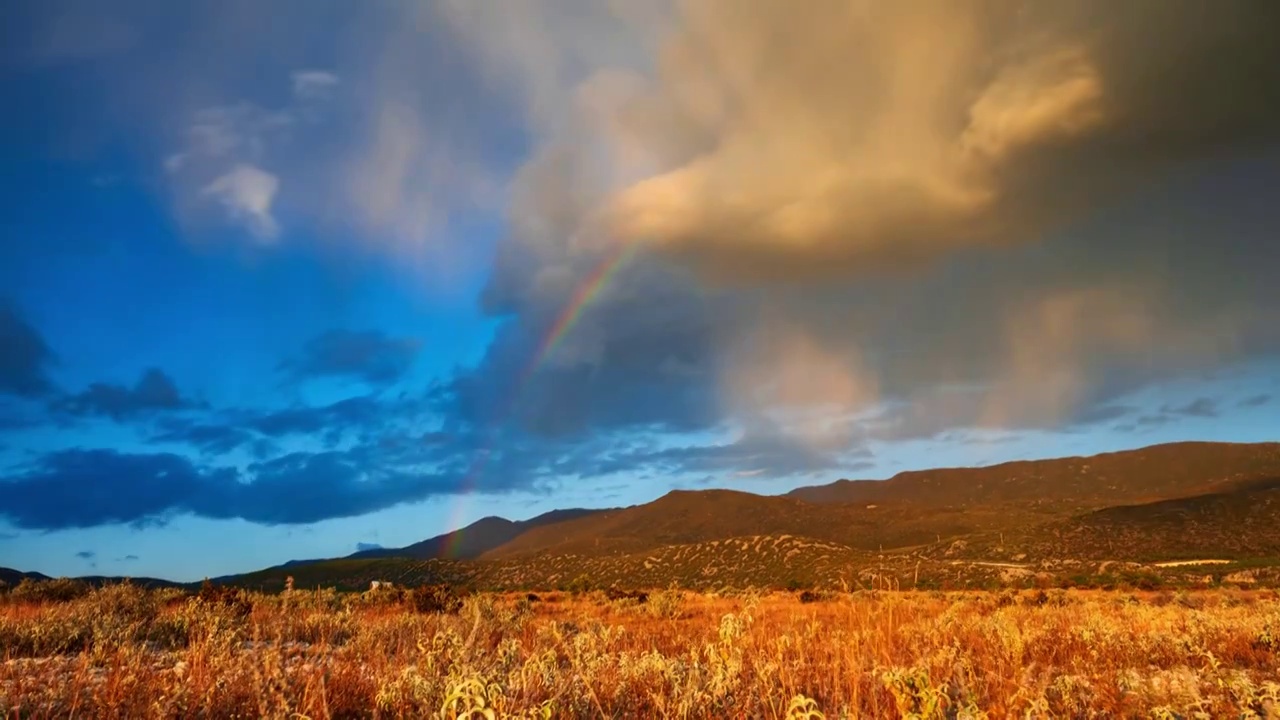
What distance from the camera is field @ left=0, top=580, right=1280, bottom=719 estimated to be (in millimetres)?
4629

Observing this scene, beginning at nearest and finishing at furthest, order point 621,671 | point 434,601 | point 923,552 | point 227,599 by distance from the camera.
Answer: point 621,671, point 227,599, point 434,601, point 923,552

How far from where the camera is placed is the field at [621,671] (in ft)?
15.2

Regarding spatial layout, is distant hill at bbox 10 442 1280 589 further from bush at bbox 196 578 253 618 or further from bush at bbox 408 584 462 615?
bush at bbox 196 578 253 618

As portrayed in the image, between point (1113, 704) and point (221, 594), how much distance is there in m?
16.1

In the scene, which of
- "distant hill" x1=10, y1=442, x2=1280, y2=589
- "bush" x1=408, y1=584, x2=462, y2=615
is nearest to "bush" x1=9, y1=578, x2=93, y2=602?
"bush" x1=408, y1=584, x2=462, y2=615

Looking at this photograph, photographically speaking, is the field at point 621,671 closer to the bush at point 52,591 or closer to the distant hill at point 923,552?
the bush at point 52,591

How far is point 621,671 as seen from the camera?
5980 mm

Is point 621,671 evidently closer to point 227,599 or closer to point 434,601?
point 227,599

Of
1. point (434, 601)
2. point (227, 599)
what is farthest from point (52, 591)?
point (434, 601)

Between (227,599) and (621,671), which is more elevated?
(227,599)

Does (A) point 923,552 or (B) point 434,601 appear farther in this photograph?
(A) point 923,552

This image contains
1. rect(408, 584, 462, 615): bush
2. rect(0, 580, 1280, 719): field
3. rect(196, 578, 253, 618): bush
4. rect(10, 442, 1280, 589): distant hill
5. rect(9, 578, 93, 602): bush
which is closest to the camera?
rect(0, 580, 1280, 719): field

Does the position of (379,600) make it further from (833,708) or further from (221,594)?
(833,708)

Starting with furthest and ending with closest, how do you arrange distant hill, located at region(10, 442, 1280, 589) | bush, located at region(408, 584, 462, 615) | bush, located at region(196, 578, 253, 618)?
distant hill, located at region(10, 442, 1280, 589) → bush, located at region(408, 584, 462, 615) → bush, located at region(196, 578, 253, 618)
